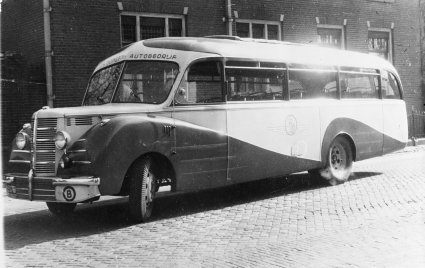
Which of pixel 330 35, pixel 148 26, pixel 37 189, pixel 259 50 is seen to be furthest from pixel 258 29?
pixel 37 189

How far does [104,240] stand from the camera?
5.84 m

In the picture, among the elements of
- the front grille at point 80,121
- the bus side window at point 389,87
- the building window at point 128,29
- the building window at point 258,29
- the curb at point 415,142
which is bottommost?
the curb at point 415,142

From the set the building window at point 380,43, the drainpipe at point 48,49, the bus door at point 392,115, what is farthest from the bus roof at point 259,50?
the building window at point 380,43

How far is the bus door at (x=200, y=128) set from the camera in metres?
7.01

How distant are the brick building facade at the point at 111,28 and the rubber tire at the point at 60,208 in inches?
211

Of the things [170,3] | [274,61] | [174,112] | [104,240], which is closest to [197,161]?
[174,112]

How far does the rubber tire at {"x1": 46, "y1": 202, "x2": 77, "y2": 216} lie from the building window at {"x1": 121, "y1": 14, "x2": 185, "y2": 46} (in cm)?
688

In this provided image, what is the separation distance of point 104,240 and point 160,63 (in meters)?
2.71

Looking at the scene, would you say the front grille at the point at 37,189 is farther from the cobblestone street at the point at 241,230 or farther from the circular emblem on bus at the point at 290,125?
the circular emblem on bus at the point at 290,125

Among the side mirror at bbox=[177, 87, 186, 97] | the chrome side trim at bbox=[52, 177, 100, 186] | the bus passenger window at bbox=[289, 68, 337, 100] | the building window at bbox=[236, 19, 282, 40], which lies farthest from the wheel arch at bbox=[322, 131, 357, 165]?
the building window at bbox=[236, 19, 282, 40]

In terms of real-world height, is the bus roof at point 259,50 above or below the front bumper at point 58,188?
above

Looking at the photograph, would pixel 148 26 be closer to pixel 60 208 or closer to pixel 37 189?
pixel 60 208

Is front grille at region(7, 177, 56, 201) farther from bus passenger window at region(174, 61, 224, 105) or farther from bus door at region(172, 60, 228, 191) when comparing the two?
bus passenger window at region(174, 61, 224, 105)

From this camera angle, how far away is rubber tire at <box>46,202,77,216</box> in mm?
A: 7215
